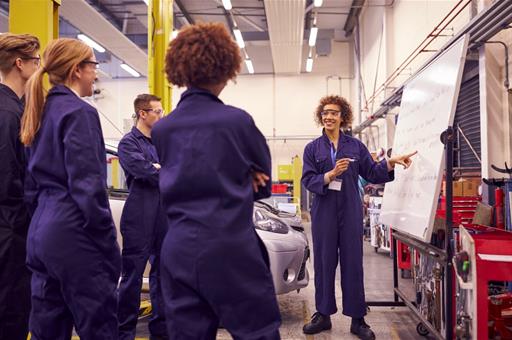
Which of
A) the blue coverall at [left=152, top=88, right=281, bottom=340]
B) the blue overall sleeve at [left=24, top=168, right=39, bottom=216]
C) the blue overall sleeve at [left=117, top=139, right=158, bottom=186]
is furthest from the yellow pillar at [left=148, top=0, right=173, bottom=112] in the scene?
the blue coverall at [left=152, top=88, right=281, bottom=340]

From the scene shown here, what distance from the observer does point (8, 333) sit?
1.86m

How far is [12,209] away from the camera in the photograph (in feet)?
6.19

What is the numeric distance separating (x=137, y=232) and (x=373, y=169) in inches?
66.3

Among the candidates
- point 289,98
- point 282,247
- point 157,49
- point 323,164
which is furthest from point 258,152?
point 289,98

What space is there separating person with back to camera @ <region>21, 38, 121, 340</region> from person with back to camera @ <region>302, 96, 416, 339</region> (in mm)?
1641

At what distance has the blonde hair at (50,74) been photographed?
5.50 ft

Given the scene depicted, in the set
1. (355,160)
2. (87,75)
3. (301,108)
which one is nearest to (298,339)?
(355,160)

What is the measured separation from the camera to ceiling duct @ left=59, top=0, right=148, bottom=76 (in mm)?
8719

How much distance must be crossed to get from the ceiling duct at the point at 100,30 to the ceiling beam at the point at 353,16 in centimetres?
598

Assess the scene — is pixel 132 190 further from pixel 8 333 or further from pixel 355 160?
pixel 355 160

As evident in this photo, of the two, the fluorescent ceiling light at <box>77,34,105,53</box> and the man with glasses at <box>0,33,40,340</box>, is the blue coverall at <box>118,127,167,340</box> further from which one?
the fluorescent ceiling light at <box>77,34,105,53</box>

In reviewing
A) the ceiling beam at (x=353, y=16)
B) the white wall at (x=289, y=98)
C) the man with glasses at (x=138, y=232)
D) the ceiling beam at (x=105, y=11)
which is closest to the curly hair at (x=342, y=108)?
the man with glasses at (x=138, y=232)

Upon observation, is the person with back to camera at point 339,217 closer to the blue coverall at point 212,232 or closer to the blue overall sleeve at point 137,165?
the blue overall sleeve at point 137,165

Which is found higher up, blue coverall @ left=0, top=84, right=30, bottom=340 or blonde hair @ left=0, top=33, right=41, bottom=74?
blonde hair @ left=0, top=33, right=41, bottom=74
